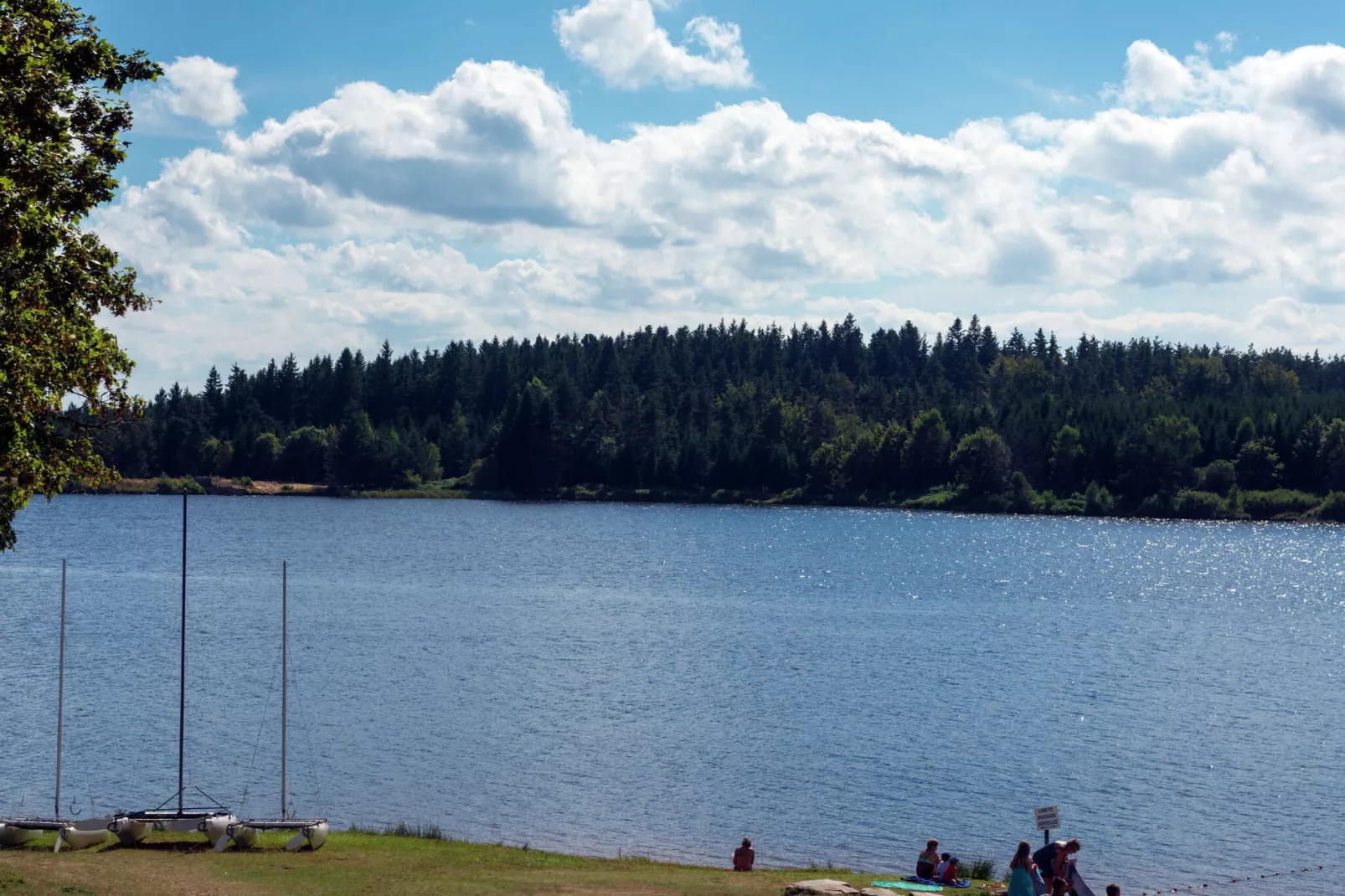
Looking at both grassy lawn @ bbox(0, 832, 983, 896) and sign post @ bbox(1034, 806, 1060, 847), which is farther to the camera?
sign post @ bbox(1034, 806, 1060, 847)

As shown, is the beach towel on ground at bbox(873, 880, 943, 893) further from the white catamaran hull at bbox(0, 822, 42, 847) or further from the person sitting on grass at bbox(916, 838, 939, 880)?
the white catamaran hull at bbox(0, 822, 42, 847)

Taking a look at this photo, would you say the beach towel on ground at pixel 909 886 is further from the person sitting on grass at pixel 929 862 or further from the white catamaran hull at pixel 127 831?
the white catamaran hull at pixel 127 831

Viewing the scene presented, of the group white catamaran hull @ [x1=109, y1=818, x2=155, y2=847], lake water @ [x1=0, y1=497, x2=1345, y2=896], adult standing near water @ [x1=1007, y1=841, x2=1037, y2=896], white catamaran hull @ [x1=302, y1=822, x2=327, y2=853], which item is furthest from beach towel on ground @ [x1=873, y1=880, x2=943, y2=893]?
white catamaran hull @ [x1=109, y1=818, x2=155, y2=847]

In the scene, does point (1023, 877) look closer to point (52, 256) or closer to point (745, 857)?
point (745, 857)

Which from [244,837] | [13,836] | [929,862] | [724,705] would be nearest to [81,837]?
[13,836]

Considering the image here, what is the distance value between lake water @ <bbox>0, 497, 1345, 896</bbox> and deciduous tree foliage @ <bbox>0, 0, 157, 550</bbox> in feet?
62.7

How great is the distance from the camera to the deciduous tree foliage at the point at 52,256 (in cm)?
2161

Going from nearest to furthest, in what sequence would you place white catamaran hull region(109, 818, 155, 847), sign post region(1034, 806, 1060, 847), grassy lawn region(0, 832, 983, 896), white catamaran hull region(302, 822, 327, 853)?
1. grassy lawn region(0, 832, 983, 896)
2. sign post region(1034, 806, 1060, 847)
3. white catamaran hull region(109, 818, 155, 847)
4. white catamaran hull region(302, 822, 327, 853)

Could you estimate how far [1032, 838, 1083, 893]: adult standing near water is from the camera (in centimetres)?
2833

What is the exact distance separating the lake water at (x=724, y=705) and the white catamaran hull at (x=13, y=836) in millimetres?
9457

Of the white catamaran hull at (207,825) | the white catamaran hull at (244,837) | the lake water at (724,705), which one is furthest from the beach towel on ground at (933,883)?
the white catamaran hull at (207,825)

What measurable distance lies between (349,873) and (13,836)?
814cm

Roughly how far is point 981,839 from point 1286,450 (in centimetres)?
17749

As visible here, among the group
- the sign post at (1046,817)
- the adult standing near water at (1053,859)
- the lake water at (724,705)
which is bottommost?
the lake water at (724,705)
